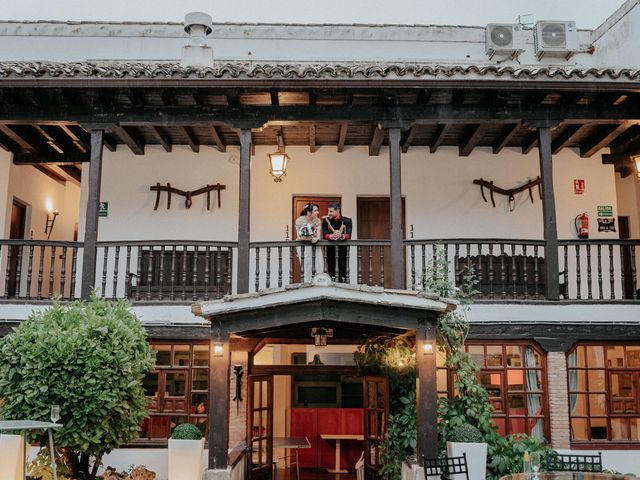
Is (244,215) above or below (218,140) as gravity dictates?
below

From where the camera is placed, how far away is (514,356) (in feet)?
35.4

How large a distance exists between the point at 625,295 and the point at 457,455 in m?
5.97

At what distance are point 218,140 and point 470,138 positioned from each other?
14.9 ft

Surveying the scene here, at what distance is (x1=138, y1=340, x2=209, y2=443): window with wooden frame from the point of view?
430 inches

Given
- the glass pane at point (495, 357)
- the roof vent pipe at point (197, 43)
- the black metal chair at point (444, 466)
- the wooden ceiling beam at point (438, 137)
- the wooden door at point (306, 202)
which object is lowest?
the black metal chair at point (444, 466)

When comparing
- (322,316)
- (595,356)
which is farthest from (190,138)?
(595,356)

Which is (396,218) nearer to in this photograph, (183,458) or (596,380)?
(596,380)

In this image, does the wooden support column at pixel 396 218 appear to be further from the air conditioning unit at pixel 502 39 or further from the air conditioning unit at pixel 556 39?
the air conditioning unit at pixel 556 39

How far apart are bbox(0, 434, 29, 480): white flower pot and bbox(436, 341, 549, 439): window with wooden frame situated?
20.2ft

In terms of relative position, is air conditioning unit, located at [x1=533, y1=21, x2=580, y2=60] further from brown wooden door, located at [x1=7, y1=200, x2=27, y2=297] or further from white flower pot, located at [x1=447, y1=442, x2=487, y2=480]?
brown wooden door, located at [x1=7, y1=200, x2=27, y2=297]

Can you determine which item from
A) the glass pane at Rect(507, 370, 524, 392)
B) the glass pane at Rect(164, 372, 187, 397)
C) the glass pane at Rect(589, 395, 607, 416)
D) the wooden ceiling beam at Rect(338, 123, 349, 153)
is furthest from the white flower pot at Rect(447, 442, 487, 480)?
the wooden ceiling beam at Rect(338, 123, 349, 153)

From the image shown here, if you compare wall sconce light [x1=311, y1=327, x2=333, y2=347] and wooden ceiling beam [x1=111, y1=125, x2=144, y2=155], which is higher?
wooden ceiling beam [x1=111, y1=125, x2=144, y2=155]

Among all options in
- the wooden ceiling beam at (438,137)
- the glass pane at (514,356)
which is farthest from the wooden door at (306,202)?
the glass pane at (514,356)

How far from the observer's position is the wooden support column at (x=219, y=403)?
8.69m
